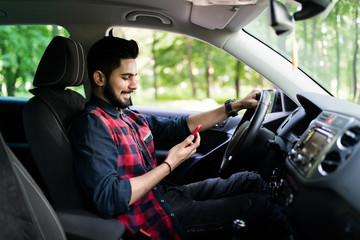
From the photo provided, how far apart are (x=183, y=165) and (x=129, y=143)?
89 cm

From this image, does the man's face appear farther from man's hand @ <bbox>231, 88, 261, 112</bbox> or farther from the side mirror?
the side mirror

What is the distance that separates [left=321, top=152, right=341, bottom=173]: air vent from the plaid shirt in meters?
0.71

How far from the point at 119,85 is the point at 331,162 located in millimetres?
1060

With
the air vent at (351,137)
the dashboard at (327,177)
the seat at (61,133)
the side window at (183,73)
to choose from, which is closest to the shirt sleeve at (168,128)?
the seat at (61,133)

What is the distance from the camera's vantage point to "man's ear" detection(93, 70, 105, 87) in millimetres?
1812

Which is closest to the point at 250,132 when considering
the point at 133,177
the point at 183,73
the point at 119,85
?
the point at 133,177

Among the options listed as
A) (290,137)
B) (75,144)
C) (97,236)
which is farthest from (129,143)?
(290,137)

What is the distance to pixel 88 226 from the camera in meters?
1.41

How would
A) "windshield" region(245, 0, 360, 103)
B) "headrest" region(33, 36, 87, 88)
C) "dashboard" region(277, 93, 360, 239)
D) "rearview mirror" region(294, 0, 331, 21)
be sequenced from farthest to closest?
"windshield" region(245, 0, 360, 103) < "headrest" region(33, 36, 87, 88) < "dashboard" region(277, 93, 360, 239) < "rearview mirror" region(294, 0, 331, 21)

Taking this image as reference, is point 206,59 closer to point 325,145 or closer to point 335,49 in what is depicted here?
point 335,49

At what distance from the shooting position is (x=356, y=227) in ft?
3.57

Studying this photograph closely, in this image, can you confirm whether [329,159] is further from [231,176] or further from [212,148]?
[212,148]

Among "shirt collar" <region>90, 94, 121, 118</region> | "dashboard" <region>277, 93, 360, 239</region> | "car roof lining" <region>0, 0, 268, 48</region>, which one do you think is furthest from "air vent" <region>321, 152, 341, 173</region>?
"shirt collar" <region>90, 94, 121, 118</region>

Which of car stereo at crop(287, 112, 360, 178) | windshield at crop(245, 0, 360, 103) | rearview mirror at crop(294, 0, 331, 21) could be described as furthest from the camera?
windshield at crop(245, 0, 360, 103)
